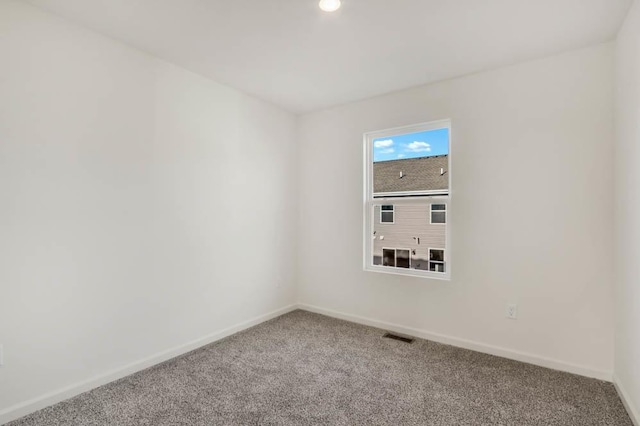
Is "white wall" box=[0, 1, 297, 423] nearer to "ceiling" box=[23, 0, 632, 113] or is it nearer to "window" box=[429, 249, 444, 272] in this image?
"ceiling" box=[23, 0, 632, 113]

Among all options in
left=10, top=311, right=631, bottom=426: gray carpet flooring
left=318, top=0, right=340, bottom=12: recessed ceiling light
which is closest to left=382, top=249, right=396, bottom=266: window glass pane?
left=10, top=311, right=631, bottom=426: gray carpet flooring

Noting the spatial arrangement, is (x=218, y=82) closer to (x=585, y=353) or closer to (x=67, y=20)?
(x=67, y=20)

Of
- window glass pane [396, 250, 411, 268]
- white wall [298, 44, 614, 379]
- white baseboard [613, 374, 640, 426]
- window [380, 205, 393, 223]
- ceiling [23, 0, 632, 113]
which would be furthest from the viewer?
window [380, 205, 393, 223]

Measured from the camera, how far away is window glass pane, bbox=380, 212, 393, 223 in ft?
11.2

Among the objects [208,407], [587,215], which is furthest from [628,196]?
[208,407]

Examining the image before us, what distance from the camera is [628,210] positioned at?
1992 millimetres

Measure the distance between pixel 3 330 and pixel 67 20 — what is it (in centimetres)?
193

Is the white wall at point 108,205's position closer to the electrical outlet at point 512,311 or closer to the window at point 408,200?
the window at point 408,200

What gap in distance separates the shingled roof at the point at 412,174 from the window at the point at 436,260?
607 mm

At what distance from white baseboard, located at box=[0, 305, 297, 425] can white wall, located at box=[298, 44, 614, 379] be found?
1.61m

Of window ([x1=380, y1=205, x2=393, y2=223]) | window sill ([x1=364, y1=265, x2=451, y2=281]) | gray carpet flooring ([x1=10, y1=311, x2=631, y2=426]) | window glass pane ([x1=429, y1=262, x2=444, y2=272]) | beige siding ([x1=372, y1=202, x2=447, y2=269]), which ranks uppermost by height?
window ([x1=380, y1=205, x2=393, y2=223])

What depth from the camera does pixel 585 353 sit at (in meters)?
2.39

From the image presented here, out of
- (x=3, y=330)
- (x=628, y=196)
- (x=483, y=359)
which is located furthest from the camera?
(x=483, y=359)

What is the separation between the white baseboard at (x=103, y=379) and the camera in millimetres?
1889
